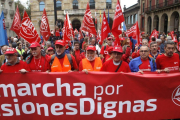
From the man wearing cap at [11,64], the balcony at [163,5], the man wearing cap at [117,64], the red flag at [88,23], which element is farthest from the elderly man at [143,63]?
the balcony at [163,5]

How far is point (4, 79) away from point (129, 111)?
2.38m

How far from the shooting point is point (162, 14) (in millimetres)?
30422

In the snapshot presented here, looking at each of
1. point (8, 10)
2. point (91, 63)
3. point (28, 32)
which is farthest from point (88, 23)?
point (8, 10)

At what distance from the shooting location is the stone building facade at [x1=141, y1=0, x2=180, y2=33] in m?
27.1

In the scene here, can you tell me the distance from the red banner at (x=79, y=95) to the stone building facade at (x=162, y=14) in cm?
2624

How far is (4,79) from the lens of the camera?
306 cm

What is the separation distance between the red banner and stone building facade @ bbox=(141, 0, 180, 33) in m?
26.2

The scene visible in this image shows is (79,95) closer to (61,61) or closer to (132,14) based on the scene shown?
(61,61)

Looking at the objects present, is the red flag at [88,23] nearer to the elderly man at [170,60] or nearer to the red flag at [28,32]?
the red flag at [28,32]

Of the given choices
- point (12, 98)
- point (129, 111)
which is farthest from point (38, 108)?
point (129, 111)

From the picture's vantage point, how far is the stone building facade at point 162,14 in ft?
88.9

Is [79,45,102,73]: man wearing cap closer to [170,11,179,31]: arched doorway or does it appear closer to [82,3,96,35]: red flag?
[82,3,96,35]: red flag

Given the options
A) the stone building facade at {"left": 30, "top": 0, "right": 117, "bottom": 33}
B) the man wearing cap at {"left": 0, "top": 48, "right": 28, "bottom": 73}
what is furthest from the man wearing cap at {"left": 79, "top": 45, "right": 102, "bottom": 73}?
the stone building facade at {"left": 30, "top": 0, "right": 117, "bottom": 33}

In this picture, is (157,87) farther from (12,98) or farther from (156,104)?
(12,98)
